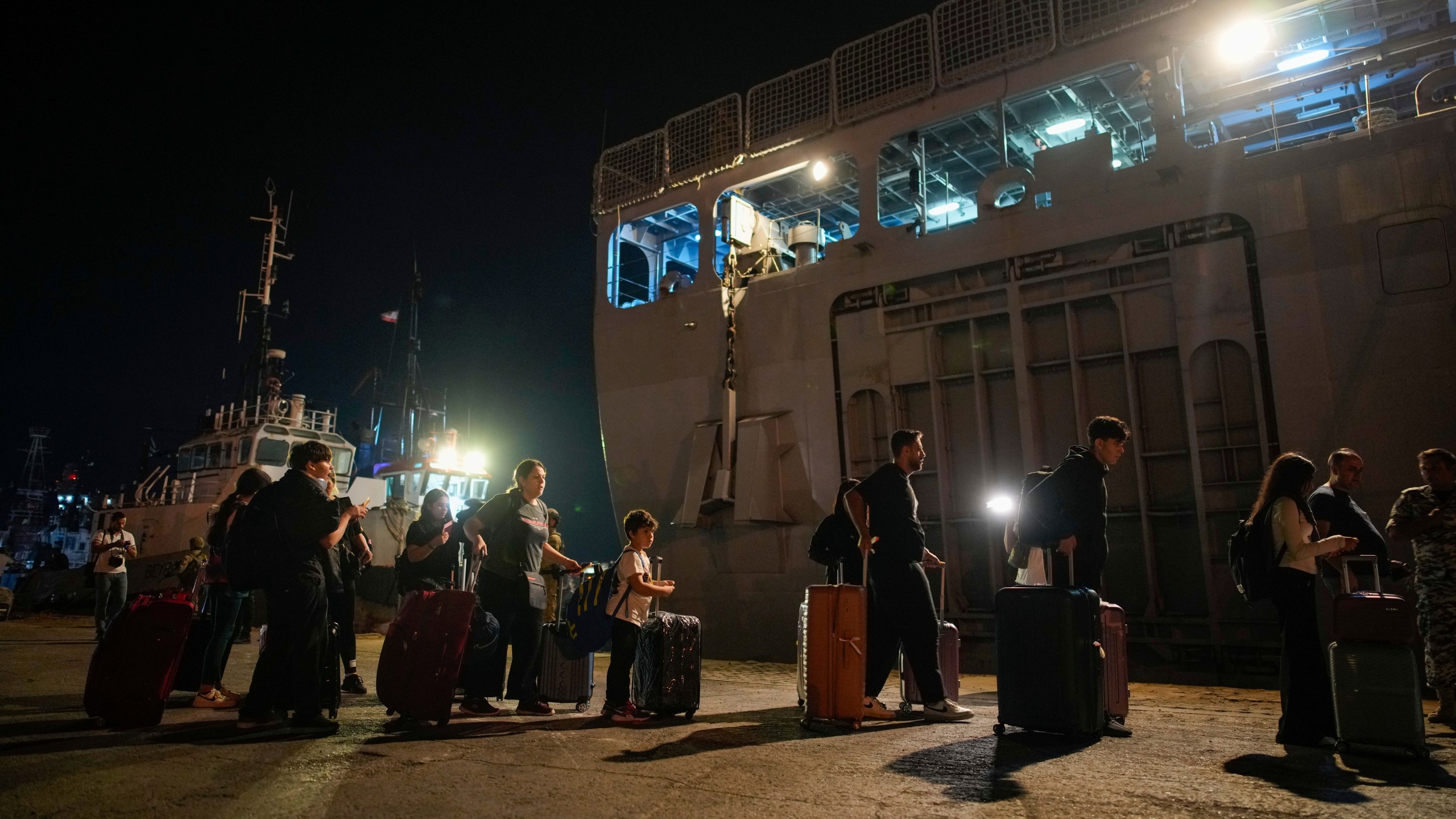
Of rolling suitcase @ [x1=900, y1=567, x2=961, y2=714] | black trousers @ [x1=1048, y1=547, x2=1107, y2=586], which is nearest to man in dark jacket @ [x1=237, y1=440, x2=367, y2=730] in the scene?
rolling suitcase @ [x1=900, y1=567, x2=961, y2=714]

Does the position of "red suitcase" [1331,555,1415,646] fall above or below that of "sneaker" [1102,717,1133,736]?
above

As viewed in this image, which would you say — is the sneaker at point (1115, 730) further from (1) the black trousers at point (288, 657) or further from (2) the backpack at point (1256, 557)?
(1) the black trousers at point (288, 657)

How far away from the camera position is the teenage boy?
4.44 m

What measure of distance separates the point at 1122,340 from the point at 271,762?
24.8 feet

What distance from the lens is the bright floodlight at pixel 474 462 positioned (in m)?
22.6

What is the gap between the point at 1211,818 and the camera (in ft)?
8.06

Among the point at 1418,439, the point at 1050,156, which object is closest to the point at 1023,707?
the point at 1418,439

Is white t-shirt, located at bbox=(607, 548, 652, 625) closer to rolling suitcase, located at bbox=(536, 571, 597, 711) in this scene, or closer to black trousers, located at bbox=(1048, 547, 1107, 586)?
rolling suitcase, located at bbox=(536, 571, 597, 711)

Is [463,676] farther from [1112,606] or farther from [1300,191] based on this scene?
[1300,191]

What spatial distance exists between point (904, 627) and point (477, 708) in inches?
101

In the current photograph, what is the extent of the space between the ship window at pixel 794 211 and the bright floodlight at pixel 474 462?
13379 mm

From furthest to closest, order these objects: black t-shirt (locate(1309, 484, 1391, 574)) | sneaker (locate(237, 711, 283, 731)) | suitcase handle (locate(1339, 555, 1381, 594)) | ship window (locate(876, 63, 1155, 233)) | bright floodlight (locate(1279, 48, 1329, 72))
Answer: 1. ship window (locate(876, 63, 1155, 233))
2. bright floodlight (locate(1279, 48, 1329, 72))
3. black t-shirt (locate(1309, 484, 1391, 574))
4. sneaker (locate(237, 711, 283, 731))
5. suitcase handle (locate(1339, 555, 1381, 594))

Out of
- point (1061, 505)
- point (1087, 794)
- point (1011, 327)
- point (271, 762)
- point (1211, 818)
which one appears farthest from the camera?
point (1011, 327)

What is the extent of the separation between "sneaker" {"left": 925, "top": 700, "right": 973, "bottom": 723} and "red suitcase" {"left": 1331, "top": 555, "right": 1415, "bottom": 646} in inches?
71.5
